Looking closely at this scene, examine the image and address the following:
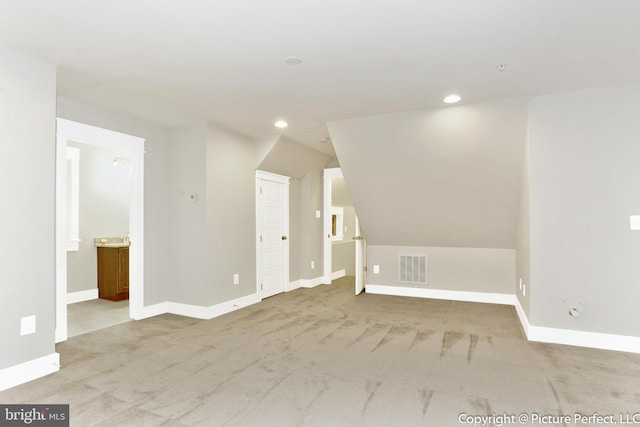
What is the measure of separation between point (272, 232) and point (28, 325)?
3495 millimetres

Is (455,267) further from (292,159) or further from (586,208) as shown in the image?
(292,159)

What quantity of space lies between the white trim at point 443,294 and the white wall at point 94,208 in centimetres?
429

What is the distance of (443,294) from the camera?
18.4ft

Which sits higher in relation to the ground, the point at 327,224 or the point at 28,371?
the point at 327,224

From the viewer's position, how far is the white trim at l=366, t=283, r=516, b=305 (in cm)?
526

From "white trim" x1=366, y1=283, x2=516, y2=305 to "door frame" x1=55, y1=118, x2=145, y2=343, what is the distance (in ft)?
11.7

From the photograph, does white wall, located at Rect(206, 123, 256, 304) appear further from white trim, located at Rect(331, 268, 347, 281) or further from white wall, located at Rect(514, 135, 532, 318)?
white wall, located at Rect(514, 135, 532, 318)

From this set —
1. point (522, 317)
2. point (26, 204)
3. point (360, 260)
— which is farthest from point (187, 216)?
point (522, 317)

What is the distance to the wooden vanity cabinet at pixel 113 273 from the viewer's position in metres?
5.43

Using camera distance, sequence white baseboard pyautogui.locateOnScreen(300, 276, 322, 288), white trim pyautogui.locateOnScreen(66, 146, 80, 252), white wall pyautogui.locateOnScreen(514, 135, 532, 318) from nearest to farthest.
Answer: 1. white wall pyautogui.locateOnScreen(514, 135, 532, 318)
2. white trim pyautogui.locateOnScreen(66, 146, 80, 252)
3. white baseboard pyautogui.locateOnScreen(300, 276, 322, 288)

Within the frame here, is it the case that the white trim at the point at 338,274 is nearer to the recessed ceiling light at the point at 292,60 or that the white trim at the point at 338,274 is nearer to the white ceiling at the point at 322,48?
the white ceiling at the point at 322,48

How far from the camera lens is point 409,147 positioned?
4.36 m

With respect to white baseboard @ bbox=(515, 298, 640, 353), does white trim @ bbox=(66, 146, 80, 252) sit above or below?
above

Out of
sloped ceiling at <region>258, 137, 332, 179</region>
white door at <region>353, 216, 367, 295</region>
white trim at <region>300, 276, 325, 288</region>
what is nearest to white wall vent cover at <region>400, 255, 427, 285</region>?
white door at <region>353, 216, 367, 295</region>
